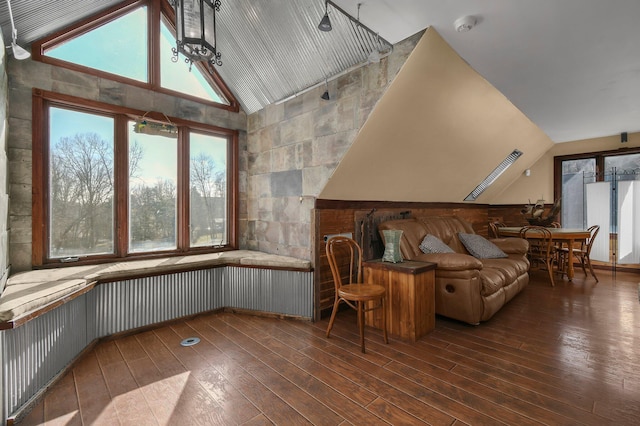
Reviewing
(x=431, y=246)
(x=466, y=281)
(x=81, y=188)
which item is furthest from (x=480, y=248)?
(x=81, y=188)

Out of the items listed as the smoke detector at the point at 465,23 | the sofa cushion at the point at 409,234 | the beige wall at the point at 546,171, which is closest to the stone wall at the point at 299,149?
the smoke detector at the point at 465,23

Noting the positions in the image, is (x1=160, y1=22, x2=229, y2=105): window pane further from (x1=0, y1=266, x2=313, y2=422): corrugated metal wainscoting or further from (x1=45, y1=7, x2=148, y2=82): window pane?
(x1=0, y1=266, x2=313, y2=422): corrugated metal wainscoting

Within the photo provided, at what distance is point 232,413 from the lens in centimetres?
176

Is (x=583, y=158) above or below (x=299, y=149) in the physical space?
above

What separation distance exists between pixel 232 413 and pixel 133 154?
9.73ft

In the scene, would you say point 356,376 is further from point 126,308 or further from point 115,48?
point 115,48

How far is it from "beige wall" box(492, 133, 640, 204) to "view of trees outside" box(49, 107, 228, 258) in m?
6.32

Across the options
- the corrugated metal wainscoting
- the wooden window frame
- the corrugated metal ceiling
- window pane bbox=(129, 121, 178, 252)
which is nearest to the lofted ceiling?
the corrugated metal ceiling

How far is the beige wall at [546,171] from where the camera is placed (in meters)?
5.48

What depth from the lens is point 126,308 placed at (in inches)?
113

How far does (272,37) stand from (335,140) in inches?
50.9

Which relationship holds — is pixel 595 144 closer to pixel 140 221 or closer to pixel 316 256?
pixel 316 256

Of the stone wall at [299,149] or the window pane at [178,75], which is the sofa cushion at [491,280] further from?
the window pane at [178,75]

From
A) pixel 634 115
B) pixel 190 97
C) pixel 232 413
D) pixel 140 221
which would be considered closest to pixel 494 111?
pixel 634 115
